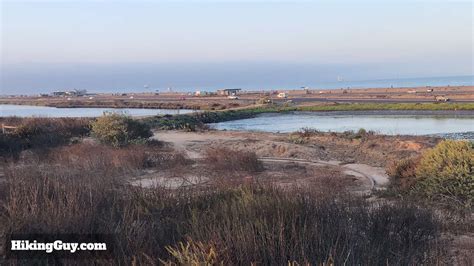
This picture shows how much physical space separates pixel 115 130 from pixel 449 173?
60.3ft

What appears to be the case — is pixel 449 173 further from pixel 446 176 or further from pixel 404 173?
pixel 404 173

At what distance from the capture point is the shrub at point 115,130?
2709cm

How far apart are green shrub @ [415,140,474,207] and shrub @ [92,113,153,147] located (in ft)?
54.5

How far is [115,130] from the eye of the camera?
27.4 meters

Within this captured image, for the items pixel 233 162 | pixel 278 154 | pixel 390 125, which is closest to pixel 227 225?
pixel 233 162

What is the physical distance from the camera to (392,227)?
292 inches

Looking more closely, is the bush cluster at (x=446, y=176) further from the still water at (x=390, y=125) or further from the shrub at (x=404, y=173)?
the still water at (x=390, y=125)

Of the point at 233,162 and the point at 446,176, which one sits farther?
the point at 233,162

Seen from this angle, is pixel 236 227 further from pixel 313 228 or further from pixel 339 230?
pixel 339 230

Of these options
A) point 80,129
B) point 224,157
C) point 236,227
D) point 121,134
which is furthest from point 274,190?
point 80,129

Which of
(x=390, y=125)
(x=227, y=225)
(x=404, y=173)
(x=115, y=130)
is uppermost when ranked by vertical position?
(x=227, y=225)

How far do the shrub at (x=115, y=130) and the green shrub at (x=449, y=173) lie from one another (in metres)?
16.6

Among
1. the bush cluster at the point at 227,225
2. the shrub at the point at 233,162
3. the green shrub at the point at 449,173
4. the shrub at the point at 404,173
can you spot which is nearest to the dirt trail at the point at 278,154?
the shrub at the point at 404,173

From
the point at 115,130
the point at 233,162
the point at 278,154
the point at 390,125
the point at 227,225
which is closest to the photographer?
the point at 227,225
